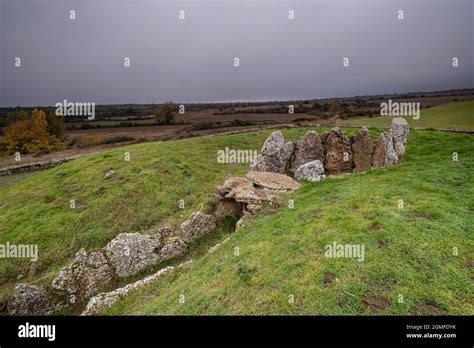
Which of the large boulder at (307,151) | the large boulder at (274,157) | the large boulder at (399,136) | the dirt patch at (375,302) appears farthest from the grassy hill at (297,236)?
the large boulder at (274,157)

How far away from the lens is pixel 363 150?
701 inches

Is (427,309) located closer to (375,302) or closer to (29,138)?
(375,302)

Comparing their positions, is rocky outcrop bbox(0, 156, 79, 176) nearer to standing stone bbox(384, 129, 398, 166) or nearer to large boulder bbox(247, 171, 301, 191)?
large boulder bbox(247, 171, 301, 191)

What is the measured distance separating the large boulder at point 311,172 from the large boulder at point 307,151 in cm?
123

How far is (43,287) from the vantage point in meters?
11.7

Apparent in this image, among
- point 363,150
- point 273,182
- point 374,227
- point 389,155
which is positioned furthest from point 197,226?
point 389,155

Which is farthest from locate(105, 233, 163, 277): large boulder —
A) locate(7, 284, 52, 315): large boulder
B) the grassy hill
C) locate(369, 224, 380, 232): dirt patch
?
locate(369, 224, 380, 232): dirt patch

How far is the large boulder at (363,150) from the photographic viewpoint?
57.7 feet

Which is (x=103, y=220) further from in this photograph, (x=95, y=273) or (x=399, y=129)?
(x=399, y=129)

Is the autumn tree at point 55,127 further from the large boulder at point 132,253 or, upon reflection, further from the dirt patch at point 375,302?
the dirt patch at point 375,302

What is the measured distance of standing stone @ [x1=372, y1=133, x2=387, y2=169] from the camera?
57.6ft
